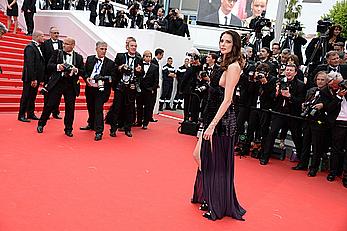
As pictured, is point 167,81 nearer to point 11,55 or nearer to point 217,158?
point 11,55

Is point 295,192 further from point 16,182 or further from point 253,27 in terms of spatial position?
point 253,27

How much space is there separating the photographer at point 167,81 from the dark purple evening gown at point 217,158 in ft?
26.3

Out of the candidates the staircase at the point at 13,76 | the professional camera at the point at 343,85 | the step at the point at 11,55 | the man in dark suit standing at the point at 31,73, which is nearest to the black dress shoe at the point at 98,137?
the man in dark suit standing at the point at 31,73

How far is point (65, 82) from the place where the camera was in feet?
22.7

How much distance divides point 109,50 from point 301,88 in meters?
6.58

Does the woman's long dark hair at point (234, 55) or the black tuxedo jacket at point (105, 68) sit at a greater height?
the woman's long dark hair at point (234, 55)

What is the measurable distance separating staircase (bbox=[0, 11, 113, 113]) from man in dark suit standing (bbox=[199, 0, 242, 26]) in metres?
10.5

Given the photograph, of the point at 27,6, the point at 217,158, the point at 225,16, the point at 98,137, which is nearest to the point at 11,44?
the point at 27,6

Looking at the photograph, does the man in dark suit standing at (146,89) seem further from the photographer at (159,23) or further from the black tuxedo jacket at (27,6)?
the black tuxedo jacket at (27,6)

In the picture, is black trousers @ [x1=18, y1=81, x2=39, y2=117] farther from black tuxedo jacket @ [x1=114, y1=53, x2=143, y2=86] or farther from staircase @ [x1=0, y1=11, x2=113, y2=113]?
black tuxedo jacket @ [x1=114, y1=53, x2=143, y2=86]

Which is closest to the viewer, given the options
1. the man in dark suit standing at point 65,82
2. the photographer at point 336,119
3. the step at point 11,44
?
the photographer at point 336,119

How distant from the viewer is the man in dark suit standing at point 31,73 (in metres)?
7.54

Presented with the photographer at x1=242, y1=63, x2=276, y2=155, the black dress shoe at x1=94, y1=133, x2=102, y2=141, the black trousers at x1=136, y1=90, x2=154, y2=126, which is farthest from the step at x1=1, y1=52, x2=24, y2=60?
the photographer at x1=242, y1=63, x2=276, y2=155

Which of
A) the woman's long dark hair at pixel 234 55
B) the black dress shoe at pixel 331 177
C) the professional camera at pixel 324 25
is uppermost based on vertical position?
the professional camera at pixel 324 25
